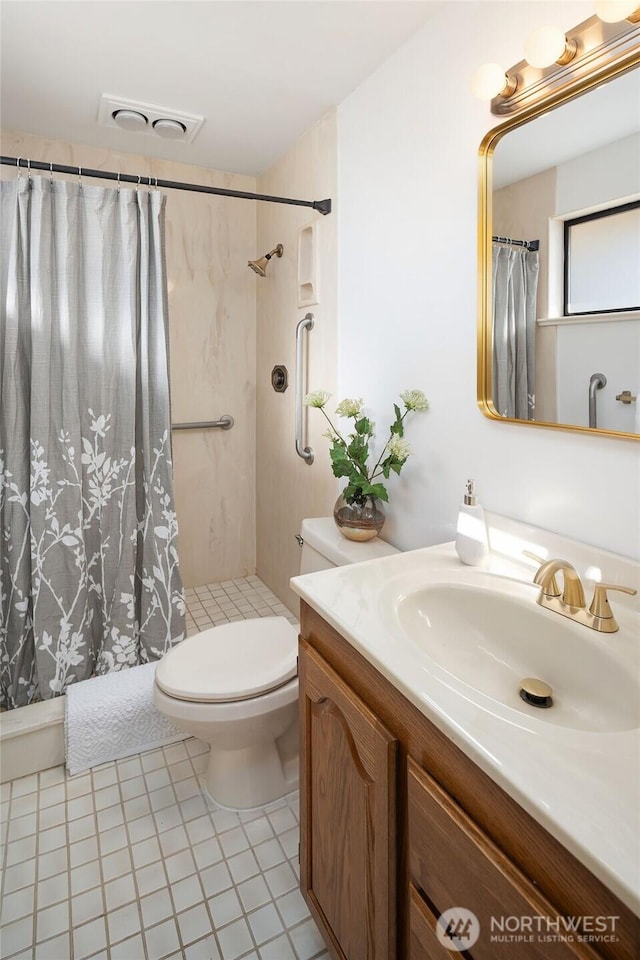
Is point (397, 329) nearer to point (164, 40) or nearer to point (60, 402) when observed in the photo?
point (164, 40)

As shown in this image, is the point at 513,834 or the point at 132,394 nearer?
the point at 513,834

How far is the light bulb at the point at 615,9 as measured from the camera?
89cm

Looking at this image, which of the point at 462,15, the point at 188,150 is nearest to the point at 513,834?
the point at 462,15

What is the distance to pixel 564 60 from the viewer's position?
104 centimetres

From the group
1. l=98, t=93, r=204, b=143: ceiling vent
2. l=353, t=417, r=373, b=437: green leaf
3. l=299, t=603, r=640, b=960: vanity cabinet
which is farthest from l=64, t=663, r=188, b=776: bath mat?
l=98, t=93, r=204, b=143: ceiling vent

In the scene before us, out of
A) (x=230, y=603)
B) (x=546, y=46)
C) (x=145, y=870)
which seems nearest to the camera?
(x=546, y=46)

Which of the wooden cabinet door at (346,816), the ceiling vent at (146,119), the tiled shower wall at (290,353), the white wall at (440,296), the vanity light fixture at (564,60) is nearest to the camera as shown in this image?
the wooden cabinet door at (346,816)

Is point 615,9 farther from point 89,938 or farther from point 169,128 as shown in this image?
point 89,938

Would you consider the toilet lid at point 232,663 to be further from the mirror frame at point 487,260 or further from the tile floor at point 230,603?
the mirror frame at point 487,260

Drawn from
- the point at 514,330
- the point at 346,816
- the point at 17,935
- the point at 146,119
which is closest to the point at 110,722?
the point at 17,935

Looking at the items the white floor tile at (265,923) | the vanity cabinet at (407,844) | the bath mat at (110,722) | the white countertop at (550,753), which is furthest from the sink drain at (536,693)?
the bath mat at (110,722)

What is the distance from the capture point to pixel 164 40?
1549 mm

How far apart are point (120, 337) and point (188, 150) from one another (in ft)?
3.52

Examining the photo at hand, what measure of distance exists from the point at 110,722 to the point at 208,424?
1.52 m
